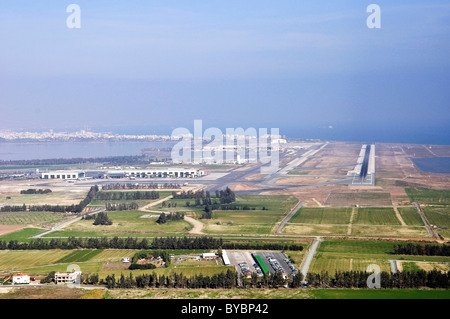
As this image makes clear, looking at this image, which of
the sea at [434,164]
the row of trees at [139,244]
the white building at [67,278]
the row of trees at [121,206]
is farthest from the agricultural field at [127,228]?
the sea at [434,164]

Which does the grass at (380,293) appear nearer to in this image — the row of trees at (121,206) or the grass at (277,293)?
the grass at (277,293)

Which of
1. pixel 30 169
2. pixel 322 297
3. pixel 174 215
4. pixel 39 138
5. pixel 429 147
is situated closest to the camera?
pixel 322 297

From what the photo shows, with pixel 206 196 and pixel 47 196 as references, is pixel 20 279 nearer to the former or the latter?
pixel 206 196

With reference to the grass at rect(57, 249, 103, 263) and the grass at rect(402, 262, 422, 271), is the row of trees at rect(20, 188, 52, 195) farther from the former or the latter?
the grass at rect(402, 262, 422, 271)

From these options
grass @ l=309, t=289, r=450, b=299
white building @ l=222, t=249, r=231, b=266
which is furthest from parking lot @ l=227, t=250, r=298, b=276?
grass @ l=309, t=289, r=450, b=299

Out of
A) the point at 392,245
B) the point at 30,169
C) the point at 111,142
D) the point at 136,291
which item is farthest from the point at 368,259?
the point at 111,142
